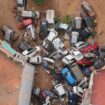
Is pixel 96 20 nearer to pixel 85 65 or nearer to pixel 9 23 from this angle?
pixel 85 65

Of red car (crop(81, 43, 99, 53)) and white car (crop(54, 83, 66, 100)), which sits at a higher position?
red car (crop(81, 43, 99, 53))

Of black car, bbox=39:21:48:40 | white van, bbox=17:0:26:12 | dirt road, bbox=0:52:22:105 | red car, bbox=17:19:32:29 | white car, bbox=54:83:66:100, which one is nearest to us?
dirt road, bbox=0:52:22:105

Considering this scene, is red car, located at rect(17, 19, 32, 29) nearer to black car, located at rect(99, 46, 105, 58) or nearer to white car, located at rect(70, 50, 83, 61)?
white car, located at rect(70, 50, 83, 61)

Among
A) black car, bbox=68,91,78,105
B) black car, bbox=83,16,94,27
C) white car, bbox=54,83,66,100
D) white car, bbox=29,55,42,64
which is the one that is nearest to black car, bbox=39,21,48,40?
white car, bbox=29,55,42,64

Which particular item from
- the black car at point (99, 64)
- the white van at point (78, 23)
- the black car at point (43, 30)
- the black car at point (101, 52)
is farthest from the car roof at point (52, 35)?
the black car at point (99, 64)

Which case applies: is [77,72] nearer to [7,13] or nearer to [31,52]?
[31,52]

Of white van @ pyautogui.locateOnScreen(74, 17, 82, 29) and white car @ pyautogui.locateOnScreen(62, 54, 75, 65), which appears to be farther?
white van @ pyautogui.locateOnScreen(74, 17, 82, 29)

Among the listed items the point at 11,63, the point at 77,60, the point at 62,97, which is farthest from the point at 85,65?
the point at 11,63
